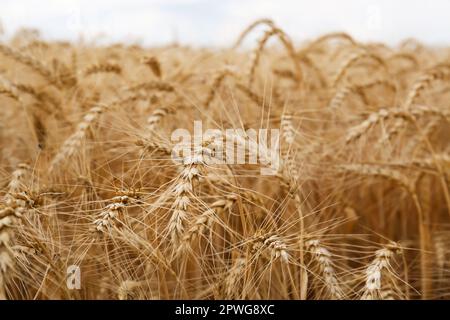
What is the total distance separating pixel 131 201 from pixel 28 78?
197 cm

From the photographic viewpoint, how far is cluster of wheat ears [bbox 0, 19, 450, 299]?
1208 millimetres

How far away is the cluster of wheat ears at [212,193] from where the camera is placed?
121cm

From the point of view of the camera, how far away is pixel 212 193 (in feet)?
4.87

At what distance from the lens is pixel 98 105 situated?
1766 millimetres

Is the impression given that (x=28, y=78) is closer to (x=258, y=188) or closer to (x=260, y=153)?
(x=258, y=188)
